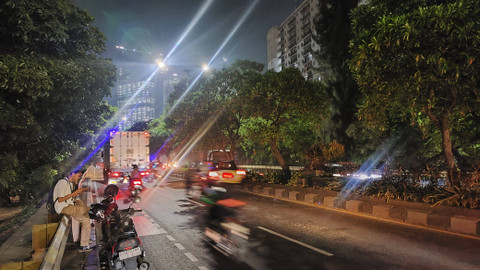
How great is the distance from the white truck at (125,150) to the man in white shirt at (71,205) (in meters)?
18.2

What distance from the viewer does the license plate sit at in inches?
222

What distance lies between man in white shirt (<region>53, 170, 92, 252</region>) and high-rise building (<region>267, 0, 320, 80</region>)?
7371 centimetres

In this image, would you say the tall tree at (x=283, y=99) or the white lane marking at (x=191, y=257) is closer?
the white lane marking at (x=191, y=257)

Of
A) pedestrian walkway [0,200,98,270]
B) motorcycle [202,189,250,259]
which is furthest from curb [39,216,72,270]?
motorcycle [202,189,250,259]

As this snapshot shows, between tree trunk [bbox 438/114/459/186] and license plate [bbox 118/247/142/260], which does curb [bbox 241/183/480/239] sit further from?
license plate [bbox 118/247/142/260]

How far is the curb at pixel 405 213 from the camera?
8.52m

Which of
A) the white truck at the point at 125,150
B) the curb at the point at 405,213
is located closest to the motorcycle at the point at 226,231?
the curb at the point at 405,213

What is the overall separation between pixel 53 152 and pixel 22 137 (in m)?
4.51

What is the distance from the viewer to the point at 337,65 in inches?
1280

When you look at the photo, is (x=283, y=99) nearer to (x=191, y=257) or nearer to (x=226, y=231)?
(x=226, y=231)

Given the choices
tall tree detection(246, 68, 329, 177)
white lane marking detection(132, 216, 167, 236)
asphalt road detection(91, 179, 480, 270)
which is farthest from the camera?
tall tree detection(246, 68, 329, 177)

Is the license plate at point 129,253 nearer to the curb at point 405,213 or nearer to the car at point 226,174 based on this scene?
the curb at point 405,213

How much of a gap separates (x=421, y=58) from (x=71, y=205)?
9.77 m

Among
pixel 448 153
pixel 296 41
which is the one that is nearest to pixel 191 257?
pixel 448 153
